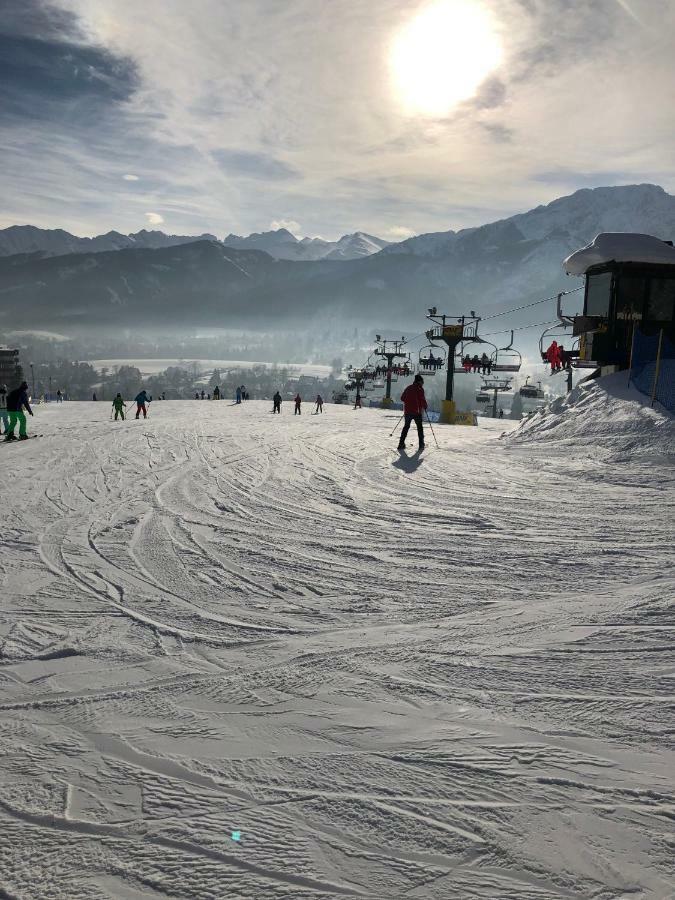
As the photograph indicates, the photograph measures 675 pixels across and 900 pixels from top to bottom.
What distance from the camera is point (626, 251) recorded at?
59.6 ft

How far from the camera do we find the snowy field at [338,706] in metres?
1.97

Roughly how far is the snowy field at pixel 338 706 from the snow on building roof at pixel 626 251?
14.7 metres

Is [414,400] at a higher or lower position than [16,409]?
higher

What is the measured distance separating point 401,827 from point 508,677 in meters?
1.30

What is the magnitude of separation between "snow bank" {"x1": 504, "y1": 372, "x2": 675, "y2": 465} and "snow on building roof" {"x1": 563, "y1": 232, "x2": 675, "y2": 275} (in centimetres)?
528

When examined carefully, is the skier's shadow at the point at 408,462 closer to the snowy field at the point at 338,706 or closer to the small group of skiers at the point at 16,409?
the snowy field at the point at 338,706

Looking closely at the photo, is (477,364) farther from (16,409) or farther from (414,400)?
(16,409)

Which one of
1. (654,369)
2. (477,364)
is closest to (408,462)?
(654,369)

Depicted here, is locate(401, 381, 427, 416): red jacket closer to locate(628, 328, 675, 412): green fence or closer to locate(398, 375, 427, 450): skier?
locate(398, 375, 427, 450): skier

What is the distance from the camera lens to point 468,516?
6.86m

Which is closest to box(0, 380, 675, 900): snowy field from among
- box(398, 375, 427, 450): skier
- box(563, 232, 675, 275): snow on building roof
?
box(398, 375, 427, 450): skier

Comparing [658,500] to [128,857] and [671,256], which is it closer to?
[128,857]

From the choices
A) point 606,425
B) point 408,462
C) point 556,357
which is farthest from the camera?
point 556,357

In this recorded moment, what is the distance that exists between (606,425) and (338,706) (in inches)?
452
